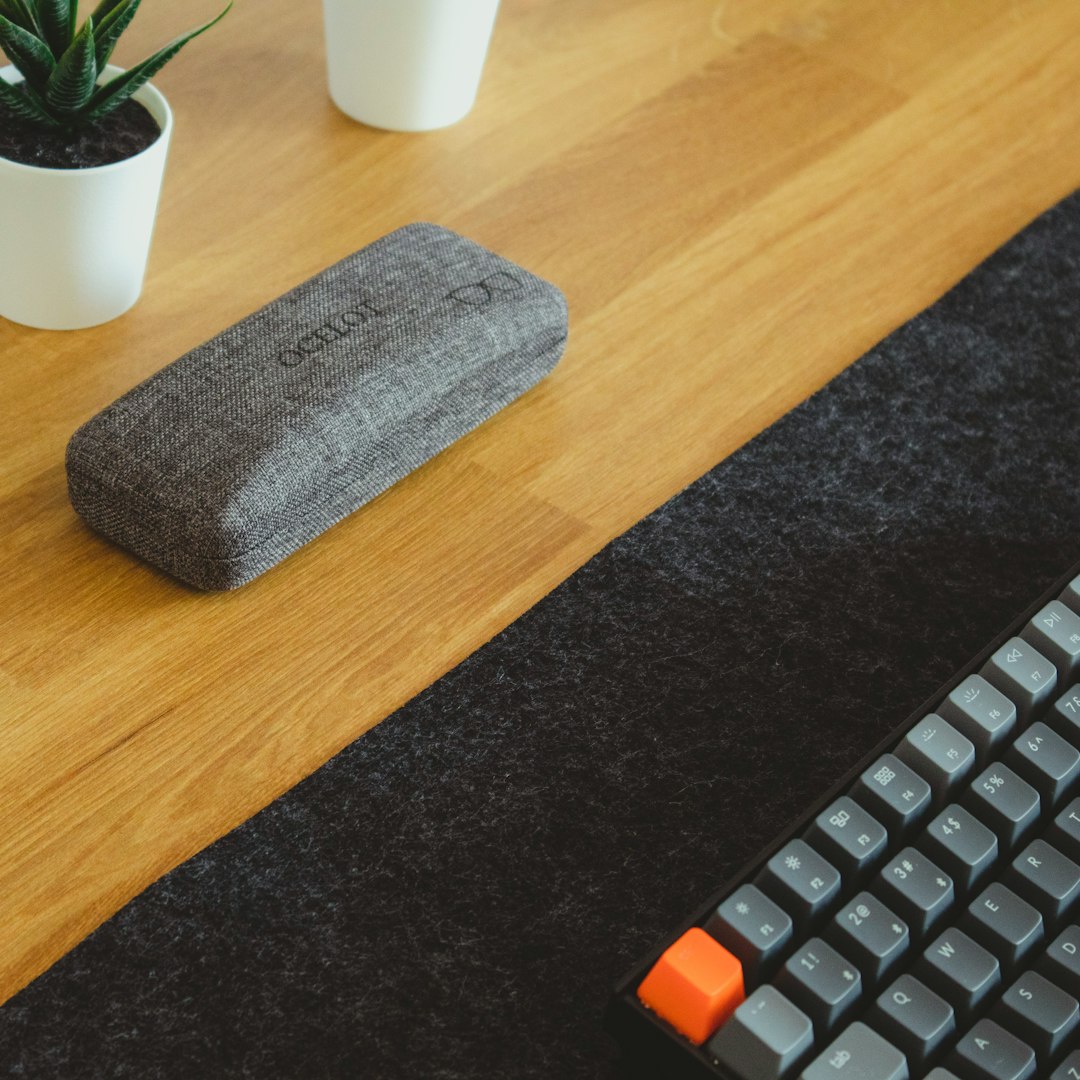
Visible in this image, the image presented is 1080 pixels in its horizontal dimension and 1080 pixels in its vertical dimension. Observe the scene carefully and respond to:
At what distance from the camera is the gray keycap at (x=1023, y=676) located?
0.50m

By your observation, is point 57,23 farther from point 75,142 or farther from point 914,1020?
point 914,1020

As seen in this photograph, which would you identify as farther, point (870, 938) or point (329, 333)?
point (329, 333)

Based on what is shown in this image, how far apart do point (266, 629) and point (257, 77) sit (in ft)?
1.29

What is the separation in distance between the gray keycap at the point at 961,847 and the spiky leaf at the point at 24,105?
44cm

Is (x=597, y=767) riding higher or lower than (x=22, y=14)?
lower

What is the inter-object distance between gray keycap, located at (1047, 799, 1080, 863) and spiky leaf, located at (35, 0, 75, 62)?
47 cm

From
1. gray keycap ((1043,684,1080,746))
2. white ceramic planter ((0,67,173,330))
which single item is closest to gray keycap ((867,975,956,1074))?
gray keycap ((1043,684,1080,746))

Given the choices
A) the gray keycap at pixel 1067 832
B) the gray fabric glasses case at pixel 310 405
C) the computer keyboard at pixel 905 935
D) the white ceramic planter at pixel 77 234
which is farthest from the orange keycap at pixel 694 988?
the white ceramic planter at pixel 77 234

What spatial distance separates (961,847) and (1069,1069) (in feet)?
0.22

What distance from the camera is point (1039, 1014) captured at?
418mm

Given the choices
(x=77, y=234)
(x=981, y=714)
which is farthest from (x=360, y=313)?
(x=981, y=714)

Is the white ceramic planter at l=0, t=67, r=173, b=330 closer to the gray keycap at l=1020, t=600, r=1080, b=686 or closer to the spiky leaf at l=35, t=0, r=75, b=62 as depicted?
the spiky leaf at l=35, t=0, r=75, b=62

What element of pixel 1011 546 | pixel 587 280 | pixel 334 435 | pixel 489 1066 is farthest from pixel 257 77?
pixel 489 1066

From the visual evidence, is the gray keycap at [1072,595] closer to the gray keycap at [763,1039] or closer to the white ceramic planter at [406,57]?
the gray keycap at [763,1039]
